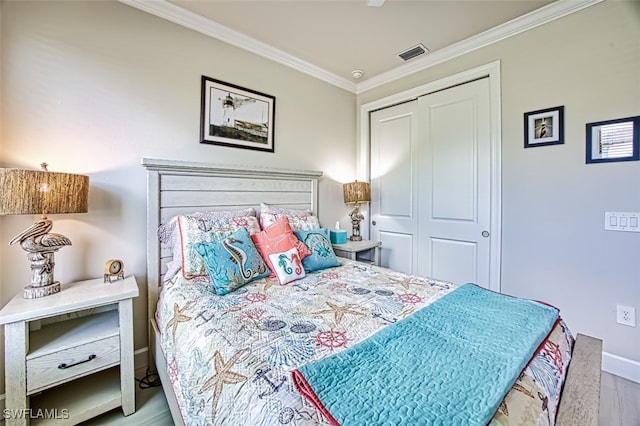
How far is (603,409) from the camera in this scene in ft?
5.26

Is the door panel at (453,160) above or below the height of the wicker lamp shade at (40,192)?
above

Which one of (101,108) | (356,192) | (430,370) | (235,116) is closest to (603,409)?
(430,370)

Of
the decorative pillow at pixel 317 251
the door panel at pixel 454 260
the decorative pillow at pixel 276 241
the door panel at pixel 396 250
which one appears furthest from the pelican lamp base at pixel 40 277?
the door panel at pixel 454 260

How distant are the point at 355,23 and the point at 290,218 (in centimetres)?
167

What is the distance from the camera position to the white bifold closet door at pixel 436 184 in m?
2.50

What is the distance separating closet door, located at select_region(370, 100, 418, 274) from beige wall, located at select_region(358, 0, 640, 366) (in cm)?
85

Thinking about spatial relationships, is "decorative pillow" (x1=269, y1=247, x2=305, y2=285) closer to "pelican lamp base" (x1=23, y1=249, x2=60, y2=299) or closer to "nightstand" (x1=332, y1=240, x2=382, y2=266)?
"nightstand" (x1=332, y1=240, x2=382, y2=266)

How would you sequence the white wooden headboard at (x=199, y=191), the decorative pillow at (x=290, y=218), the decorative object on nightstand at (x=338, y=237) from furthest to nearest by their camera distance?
the decorative object on nightstand at (x=338, y=237), the decorative pillow at (x=290, y=218), the white wooden headboard at (x=199, y=191)

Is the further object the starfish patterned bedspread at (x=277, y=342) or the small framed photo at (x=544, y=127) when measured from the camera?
the small framed photo at (x=544, y=127)

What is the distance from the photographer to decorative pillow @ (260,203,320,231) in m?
2.18

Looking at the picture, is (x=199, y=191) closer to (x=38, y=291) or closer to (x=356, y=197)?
(x=38, y=291)

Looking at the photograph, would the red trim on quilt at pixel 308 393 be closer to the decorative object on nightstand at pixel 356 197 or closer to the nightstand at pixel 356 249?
the nightstand at pixel 356 249

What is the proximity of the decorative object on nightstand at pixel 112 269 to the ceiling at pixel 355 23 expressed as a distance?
1.74 m

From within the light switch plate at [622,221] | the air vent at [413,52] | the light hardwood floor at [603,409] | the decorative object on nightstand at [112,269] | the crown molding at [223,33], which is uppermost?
the air vent at [413,52]
